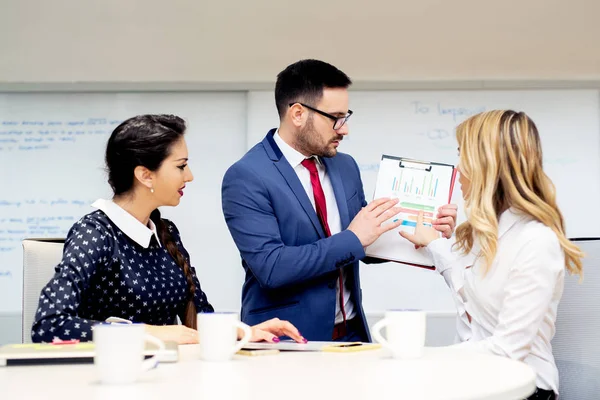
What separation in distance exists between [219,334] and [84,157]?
9.81 feet

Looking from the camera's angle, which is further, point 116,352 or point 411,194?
point 411,194

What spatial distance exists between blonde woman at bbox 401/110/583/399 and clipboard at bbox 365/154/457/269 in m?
0.40

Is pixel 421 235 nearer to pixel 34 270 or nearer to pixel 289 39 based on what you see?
pixel 34 270

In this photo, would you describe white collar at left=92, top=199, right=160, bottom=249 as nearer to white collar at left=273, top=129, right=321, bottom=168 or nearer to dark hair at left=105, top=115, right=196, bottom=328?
→ dark hair at left=105, top=115, right=196, bottom=328

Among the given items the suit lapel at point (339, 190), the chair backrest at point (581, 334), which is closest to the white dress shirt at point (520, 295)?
→ the chair backrest at point (581, 334)

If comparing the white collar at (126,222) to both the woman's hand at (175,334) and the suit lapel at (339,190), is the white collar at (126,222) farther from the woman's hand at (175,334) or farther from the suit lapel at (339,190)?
the suit lapel at (339,190)

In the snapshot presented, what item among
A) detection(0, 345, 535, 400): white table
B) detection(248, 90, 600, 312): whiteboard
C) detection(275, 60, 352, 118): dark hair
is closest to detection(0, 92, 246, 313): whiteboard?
detection(248, 90, 600, 312): whiteboard

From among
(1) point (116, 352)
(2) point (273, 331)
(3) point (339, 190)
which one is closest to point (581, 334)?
(2) point (273, 331)

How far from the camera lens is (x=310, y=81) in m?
2.55

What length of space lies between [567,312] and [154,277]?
112cm

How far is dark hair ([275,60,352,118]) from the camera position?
2541mm

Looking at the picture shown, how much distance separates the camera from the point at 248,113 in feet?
13.6

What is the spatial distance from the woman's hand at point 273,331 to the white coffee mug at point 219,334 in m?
0.30

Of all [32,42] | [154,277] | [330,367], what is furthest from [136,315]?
[32,42]
